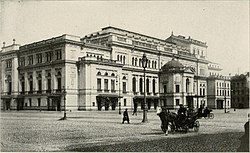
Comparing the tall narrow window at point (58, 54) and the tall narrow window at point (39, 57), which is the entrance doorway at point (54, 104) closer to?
the tall narrow window at point (58, 54)

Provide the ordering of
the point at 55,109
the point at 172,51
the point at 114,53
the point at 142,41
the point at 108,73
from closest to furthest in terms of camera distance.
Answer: the point at 55,109, the point at 108,73, the point at 114,53, the point at 142,41, the point at 172,51

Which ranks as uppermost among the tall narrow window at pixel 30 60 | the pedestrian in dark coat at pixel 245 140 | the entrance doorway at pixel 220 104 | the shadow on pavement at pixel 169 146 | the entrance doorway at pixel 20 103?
the tall narrow window at pixel 30 60

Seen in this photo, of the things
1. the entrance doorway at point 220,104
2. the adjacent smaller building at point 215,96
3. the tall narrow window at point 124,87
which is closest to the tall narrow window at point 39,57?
the tall narrow window at point 124,87

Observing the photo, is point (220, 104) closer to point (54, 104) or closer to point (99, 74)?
point (99, 74)

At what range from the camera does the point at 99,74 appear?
5269cm

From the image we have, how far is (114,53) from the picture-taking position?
58406 mm

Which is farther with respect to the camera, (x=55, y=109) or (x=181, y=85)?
(x=181, y=85)

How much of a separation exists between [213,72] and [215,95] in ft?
46.3

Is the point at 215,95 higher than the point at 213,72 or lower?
lower

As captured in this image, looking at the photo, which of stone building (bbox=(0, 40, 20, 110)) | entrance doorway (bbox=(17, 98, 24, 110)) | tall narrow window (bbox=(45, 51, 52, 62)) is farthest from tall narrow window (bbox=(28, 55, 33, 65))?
entrance doorway (bbox=(17, 98, 24, 110))

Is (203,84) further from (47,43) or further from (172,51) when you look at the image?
(47,43)

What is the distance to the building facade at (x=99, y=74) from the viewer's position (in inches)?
2005

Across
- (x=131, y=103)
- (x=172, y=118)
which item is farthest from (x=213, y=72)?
(x=172, y=118)

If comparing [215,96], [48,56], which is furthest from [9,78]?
[215,96]
